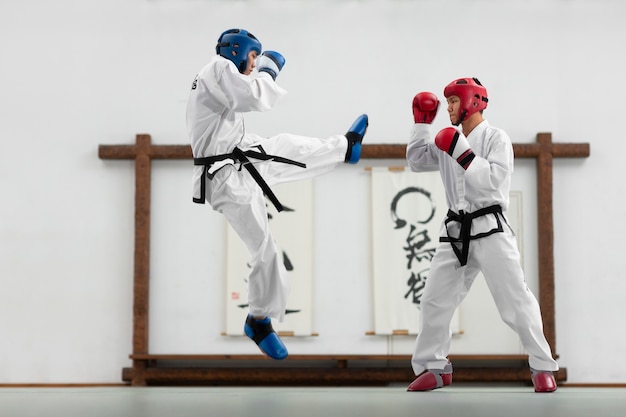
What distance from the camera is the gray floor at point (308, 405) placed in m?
2.68

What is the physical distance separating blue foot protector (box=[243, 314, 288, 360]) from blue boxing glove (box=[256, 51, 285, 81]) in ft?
3.72

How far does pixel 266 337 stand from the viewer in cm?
384

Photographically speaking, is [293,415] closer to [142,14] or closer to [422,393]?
[422,393]

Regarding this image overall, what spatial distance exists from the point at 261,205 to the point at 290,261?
350 cm

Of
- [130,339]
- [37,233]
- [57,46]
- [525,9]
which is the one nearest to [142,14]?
[57,46]

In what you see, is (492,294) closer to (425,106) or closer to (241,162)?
(425,106)

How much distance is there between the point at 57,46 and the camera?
756 centimetres

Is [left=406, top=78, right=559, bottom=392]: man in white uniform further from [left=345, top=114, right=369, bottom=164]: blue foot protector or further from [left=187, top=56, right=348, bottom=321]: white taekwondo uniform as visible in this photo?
[left=187, top=56, right=348, bottom=321]: white taekwondo uniform

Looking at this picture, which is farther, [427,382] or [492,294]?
[427,382]

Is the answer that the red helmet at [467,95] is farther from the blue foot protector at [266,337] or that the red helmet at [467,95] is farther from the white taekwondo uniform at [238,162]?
the blue foot protector at [266,337]

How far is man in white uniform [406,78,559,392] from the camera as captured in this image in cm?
368

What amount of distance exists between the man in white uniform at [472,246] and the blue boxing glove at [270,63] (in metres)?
0.71

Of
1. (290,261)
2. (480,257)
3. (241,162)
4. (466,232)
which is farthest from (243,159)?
(290,261)

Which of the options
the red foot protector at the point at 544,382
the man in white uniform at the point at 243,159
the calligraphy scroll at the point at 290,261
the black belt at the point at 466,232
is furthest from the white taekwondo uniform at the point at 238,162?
the calligraphy scroll at the point at 290,261
